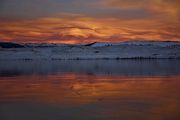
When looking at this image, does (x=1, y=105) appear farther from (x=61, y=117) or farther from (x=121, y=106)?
(x=121, y=106)

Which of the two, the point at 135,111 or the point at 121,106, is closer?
the point at 135,111

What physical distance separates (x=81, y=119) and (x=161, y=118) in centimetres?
190

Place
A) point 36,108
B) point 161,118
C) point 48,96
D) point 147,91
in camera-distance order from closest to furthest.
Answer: point 161,118
point 36,108
point 48,96
point 147,91

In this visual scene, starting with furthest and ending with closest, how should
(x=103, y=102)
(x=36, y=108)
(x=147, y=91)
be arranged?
(x=147, y=91) < (x=103, y=102) < (x=36, y=108)

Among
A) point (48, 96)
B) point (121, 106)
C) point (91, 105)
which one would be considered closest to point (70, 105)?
point (91, 105)

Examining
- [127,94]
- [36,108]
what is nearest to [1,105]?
[36,108]

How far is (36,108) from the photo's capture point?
416 inches

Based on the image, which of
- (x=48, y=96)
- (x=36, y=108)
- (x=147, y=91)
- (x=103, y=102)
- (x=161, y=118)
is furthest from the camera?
(x=147, y=91)

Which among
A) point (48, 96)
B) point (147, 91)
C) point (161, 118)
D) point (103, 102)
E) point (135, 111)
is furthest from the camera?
point (147, 91)

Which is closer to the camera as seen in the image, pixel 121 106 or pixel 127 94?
pixel 121 106

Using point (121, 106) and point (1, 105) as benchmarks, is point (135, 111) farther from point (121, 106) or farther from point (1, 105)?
point (1, 105)

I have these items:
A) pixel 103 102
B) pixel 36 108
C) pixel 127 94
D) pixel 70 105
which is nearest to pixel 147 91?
pixel 127 94

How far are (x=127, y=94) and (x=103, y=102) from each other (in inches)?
81.8

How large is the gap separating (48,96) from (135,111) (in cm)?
436
